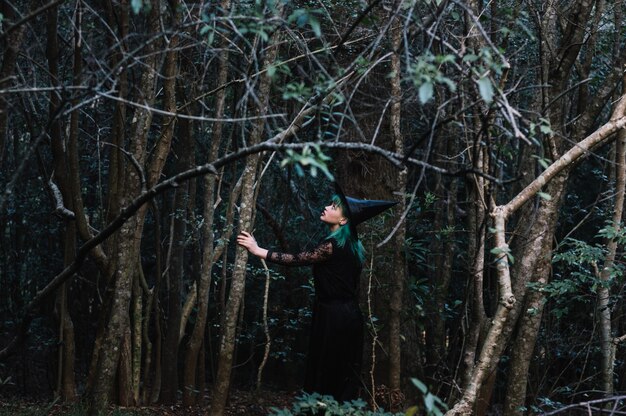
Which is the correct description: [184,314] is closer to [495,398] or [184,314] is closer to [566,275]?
[566,275]

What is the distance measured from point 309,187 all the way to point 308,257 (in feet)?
18.8

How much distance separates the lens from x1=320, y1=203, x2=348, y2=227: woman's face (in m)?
6.87

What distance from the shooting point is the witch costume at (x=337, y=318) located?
691 centimetres

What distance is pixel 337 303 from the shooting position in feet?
22.9

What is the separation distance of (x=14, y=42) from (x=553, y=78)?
479 cm

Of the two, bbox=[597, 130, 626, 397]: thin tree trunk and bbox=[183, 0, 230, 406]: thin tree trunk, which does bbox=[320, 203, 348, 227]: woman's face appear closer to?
bbox=[183, 0, 230, 406]: thin tree trunk

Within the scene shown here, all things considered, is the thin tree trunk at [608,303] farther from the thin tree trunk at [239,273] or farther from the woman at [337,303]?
the thin tree trunk at [239,273]

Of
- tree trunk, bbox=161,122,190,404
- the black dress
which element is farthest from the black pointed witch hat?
tree trunk, bbox=161,122,190,404

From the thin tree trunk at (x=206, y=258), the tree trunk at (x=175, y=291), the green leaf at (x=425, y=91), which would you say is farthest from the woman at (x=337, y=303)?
the green leaf at (x=425, y=91)

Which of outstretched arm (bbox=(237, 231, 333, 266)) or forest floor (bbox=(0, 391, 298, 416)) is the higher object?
outstretched arm (bbox=(237, 231, 333, 266))

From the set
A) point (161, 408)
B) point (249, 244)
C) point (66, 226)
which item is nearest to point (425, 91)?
point (249, 244)

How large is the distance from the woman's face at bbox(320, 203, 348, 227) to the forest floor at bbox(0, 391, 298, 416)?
105 inches

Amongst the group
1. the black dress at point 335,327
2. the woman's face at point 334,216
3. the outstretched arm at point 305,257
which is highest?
the woman's face at point 334,216

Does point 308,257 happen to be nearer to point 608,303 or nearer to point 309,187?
point 608,303
